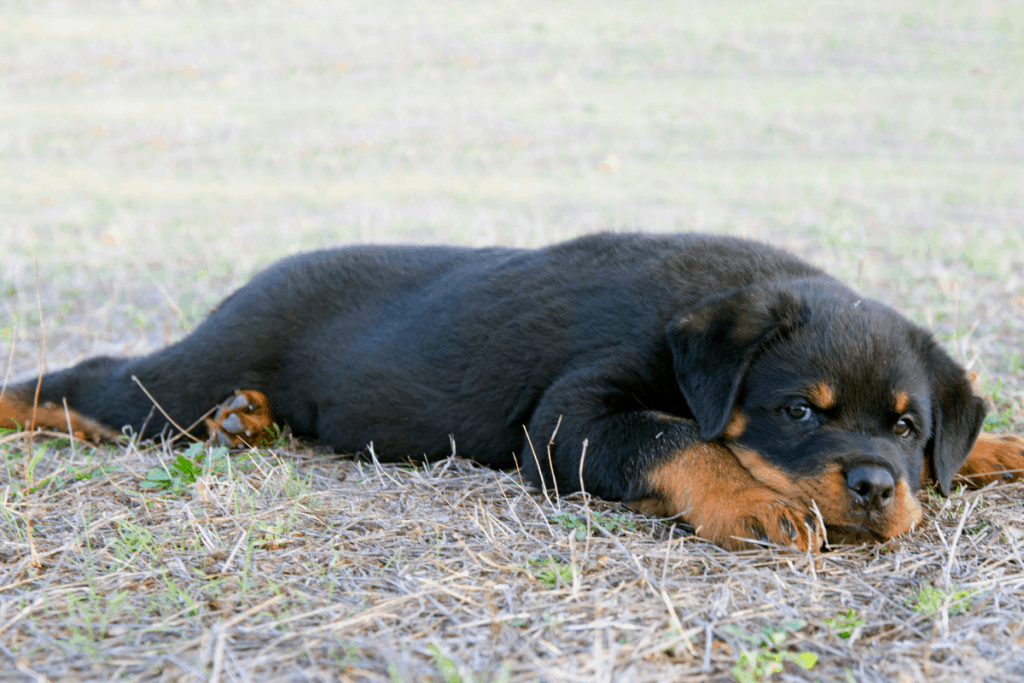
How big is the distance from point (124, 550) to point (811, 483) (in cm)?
239

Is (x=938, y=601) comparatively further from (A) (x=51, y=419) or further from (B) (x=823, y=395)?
(A) (x=51, y=419)

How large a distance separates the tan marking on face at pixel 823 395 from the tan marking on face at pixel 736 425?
0.88 ft

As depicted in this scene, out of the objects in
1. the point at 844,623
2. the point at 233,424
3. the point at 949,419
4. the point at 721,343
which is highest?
the point at 721,343

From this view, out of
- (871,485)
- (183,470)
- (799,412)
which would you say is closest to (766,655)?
(871,485)

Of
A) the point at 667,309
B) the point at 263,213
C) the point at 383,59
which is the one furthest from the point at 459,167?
the point at 667,309

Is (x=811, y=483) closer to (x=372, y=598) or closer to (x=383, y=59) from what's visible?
(x=372, y=598)

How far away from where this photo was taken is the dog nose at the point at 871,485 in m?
2.91

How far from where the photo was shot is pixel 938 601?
2674mm

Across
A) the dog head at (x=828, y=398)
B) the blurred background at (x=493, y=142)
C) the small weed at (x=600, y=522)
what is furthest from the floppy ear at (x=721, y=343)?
the blurred background at (x=493, y=142)

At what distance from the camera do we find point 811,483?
301 cm

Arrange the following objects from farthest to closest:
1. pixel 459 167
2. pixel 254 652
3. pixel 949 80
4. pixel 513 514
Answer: pixel 949 80
pixel 459 167
pixel 513 514
pixel 254 652

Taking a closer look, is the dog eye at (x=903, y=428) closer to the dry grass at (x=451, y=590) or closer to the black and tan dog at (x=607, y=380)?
the black and tan dog at (x=607, y=380)

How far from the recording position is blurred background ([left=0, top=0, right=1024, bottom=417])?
808 cm

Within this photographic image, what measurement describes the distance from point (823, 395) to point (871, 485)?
396 mm
